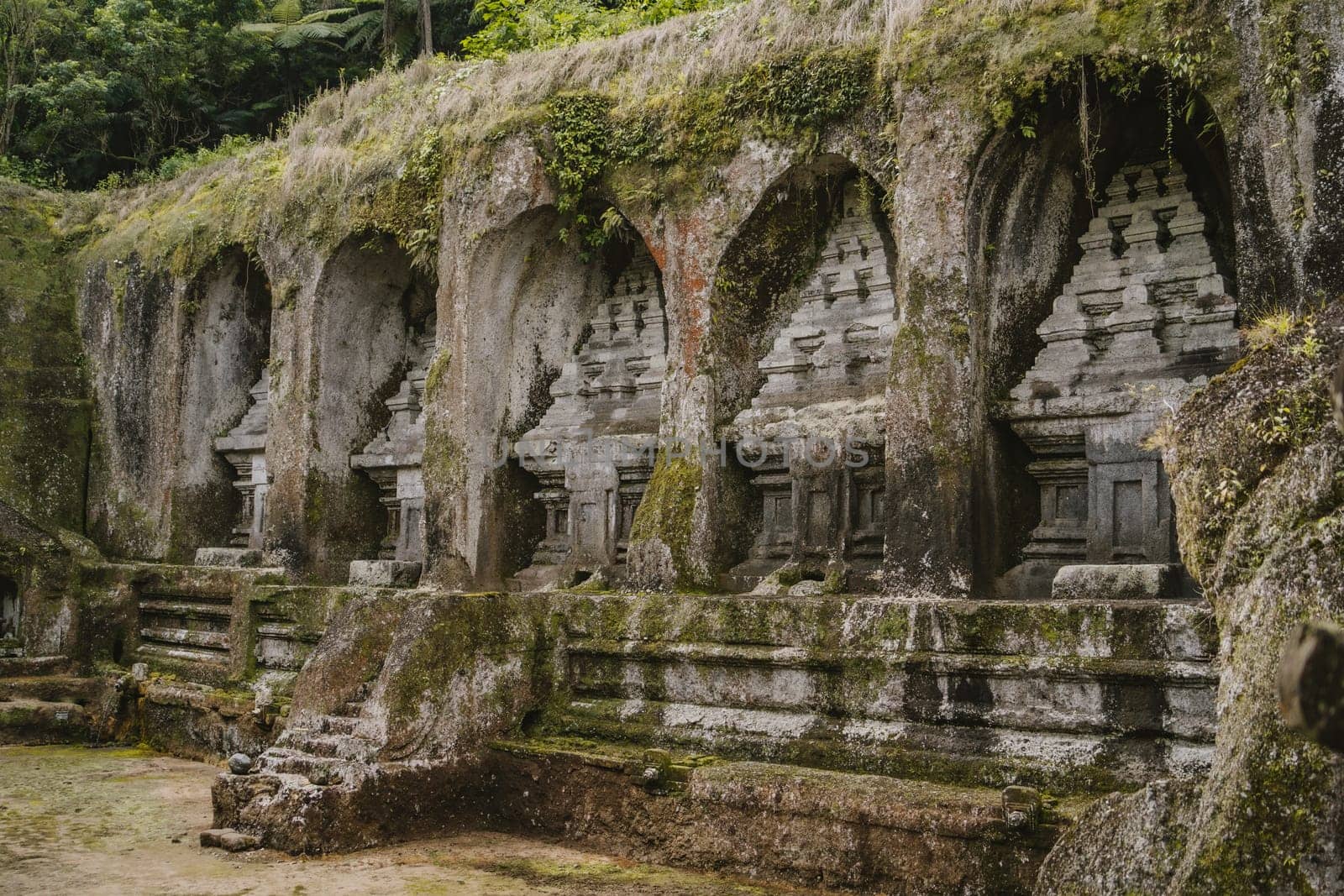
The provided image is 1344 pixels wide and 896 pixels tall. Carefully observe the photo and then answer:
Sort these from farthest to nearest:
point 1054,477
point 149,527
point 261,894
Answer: point 149,527 < point 1054,477 < point 261,894

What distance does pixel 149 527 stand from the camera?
13.2m

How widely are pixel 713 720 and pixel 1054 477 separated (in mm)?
2592

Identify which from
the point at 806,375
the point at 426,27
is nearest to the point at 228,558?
the point at 806,375

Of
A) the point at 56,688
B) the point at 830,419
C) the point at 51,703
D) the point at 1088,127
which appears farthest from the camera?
the point at 56,688

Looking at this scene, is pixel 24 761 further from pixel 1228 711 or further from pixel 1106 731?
pixel 1228 711

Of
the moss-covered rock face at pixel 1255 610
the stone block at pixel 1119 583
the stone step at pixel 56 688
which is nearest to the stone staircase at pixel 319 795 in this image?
the stone block at pixel 1119 583

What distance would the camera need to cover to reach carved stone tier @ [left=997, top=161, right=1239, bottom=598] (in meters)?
7.58

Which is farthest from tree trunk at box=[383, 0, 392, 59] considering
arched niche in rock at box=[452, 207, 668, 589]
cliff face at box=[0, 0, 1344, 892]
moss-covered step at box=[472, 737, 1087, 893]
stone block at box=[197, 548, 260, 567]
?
moss-covered step at box=[472, 737, 1087, 893]

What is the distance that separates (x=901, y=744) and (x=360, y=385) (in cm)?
705

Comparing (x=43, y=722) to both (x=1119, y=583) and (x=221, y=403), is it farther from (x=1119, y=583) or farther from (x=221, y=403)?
(x=1119, y=583)

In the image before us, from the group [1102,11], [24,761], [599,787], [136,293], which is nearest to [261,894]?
[599,787]

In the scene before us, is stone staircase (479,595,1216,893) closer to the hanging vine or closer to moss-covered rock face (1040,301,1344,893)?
A: moss-covered rock face (1040,301,1344,893)

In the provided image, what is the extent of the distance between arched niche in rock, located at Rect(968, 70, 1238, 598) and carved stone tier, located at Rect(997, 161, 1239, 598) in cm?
1

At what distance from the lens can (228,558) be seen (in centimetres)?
1221
